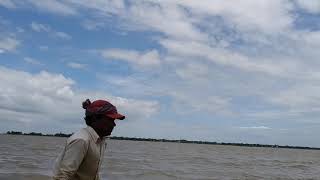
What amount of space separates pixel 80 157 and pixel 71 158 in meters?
0.07

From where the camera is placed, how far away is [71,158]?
4.07 metres

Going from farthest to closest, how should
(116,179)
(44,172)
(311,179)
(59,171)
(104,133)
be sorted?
1. (311,179)
2. (44,172)
3. (116,179)
4. (104,133)
5. (59,171)

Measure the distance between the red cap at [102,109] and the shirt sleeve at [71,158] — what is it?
0.97 ft

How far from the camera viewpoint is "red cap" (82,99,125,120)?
14.0 ft

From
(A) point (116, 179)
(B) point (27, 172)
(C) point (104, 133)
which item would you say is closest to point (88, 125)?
(C) point (104, 133)

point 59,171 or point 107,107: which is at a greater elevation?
point 107,107

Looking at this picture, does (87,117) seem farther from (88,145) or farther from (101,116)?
(88,145)

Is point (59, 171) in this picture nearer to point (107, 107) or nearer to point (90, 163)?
point (90, 163)

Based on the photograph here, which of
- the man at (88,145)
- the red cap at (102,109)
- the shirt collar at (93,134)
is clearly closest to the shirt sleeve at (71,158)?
the man at (88,145)

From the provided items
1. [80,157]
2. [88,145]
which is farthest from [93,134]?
[80,157]

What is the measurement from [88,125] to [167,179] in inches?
754

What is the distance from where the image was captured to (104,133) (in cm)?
433

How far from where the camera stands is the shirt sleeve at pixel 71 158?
4.04 m

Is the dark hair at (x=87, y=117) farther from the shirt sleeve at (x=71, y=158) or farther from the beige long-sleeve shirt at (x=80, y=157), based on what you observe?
the shirt sleeve at (x=71, y=158)
